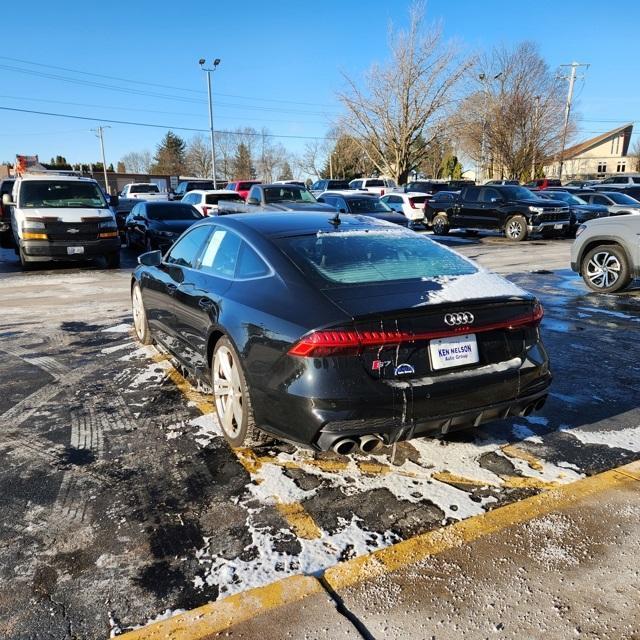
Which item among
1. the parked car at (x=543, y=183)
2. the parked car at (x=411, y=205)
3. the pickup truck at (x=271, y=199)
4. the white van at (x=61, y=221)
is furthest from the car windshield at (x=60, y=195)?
the parked car at (x=543, y=183)

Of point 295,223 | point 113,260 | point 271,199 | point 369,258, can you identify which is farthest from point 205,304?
point 271,199

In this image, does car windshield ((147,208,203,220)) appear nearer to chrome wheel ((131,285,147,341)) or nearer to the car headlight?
the car headlight

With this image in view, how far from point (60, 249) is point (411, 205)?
1333 cm

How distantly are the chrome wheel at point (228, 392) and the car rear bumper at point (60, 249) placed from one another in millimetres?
9170

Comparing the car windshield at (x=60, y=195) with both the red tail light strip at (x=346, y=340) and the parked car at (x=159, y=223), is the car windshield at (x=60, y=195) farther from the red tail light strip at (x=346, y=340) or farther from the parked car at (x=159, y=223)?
the red tail light strip at (x=346, y=340)

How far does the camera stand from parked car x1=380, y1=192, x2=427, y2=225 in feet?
68.8

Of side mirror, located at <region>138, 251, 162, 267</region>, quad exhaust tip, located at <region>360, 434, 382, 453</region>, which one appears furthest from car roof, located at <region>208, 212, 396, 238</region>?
quad exhaust tip, located at <region>360, 434, 382, 453</region>

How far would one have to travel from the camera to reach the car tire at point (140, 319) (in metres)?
5.92

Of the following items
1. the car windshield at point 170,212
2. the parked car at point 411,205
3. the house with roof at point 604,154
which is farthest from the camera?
the house with roof at point 604,154

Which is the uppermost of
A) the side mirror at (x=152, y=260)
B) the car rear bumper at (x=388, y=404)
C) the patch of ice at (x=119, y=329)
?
the side mirror at (x=152, y=260)

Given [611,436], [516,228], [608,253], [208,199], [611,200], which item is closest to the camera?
[611,436]

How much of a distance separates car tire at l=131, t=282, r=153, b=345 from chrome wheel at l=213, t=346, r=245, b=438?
228 centimetres

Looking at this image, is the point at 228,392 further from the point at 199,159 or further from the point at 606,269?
the point at 199,159

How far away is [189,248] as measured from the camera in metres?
4.84
